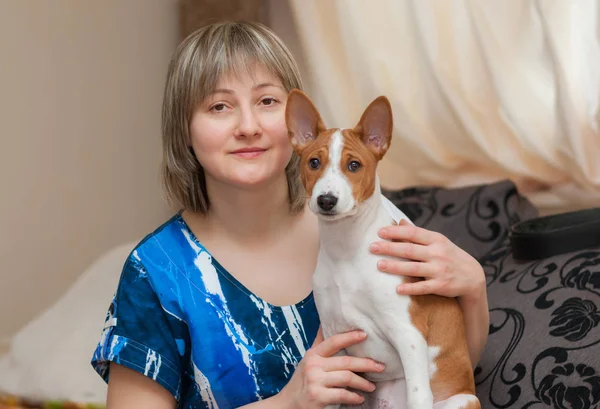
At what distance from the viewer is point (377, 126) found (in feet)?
3.39

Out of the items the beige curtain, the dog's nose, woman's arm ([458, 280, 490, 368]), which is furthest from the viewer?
the beige curtain

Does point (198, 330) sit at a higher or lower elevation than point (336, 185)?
lower

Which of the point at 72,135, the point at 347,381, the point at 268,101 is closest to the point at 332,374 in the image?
the point at 347,381

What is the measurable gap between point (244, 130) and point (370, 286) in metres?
0.37

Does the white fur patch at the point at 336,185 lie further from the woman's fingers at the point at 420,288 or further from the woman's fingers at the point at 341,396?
the woman's fingers at the point at 341,396

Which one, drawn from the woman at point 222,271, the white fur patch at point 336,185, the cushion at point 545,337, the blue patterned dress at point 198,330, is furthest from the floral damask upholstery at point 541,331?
the white fur patch at point 336,185

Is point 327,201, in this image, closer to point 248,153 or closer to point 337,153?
point 337,153

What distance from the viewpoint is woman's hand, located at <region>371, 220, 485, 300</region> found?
1038 mm

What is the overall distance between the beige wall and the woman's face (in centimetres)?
159

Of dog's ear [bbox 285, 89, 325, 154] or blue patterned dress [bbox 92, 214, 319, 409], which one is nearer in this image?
dog's ear [bbox 285, 89, 325, 154]

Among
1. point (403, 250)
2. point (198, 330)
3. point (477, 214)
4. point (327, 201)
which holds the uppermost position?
point (327, 201)

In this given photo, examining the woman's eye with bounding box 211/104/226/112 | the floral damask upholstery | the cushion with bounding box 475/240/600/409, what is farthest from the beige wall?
the cushion with bounding box 475/240/600/409

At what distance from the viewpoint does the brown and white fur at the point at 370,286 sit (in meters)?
0.99

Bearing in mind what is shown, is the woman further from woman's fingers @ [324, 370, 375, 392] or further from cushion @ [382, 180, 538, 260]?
cushion @ [382, 180, 538, 260]
